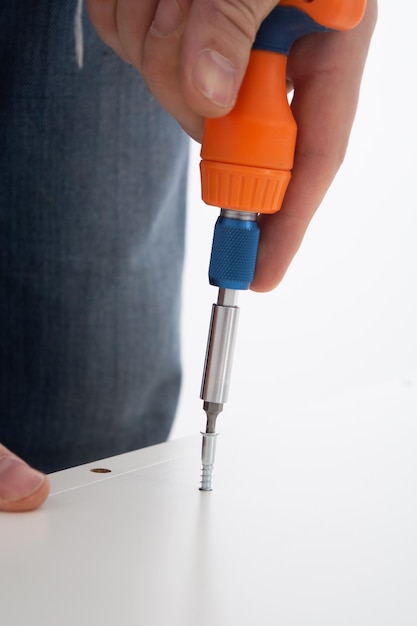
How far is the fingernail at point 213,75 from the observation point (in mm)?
499

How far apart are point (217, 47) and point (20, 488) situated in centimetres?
28

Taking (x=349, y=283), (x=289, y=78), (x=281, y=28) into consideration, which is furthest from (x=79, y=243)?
(x=349, y=283)

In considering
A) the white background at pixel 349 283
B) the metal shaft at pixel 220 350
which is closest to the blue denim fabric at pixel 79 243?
the metal shaft at pixel 220 350

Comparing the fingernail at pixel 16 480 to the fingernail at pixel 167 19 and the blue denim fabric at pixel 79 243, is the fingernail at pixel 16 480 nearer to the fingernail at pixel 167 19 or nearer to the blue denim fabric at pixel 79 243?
the fingernail at pixel 167 19

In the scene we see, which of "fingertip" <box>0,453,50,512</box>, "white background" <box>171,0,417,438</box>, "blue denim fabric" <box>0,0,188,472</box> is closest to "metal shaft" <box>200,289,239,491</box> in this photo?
"fingertip" <box>0,453,50,512</box>

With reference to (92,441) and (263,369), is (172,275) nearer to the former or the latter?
(92,441)

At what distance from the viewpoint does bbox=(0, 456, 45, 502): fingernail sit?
51 centimetres

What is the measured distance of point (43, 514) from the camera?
520 mm

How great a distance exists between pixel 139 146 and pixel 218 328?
0.41 m

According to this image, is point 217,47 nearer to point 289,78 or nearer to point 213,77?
point 213,77

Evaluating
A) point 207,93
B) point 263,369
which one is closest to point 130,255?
point 207,93

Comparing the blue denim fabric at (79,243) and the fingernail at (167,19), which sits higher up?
the fingernail at (167,19)

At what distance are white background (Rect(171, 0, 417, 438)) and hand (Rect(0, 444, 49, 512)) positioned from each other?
1.32 m

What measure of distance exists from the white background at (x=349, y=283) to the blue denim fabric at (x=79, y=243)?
890 mm
